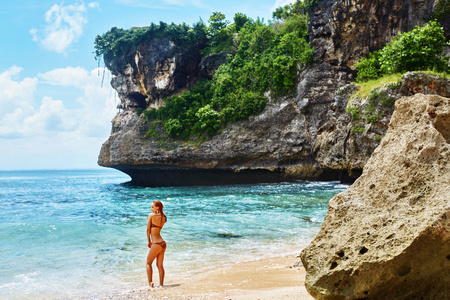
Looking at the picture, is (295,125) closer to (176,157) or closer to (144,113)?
(176,157)

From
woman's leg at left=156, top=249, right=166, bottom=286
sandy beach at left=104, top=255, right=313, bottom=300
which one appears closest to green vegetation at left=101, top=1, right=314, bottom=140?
sandy beach at left=104, top=255, right=313, bottom=300

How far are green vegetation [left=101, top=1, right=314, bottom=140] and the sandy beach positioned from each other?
55.7 feet

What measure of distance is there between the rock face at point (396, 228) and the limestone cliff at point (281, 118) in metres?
11.2

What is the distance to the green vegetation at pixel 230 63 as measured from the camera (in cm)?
2185

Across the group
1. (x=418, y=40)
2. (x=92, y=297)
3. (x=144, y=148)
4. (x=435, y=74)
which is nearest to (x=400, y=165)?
(x=92, y=297)

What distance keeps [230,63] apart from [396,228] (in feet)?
78.3

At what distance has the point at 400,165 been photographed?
308 centimetres

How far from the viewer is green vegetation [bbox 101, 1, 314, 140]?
21.8 m

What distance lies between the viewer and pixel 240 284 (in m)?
4.58

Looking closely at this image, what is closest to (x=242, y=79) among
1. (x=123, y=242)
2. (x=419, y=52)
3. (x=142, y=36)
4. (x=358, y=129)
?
(x=142, y=36)

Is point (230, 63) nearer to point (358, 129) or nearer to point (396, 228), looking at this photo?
point (358, 129)

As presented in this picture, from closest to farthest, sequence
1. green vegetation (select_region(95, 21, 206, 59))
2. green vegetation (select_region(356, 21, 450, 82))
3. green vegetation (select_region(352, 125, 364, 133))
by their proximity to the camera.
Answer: green vegetation (select_region(356, 21, 450, 82)), green vegetation (select_region(352, 125, 364, 133)), green vegetation (select_region(95, 21, 206, 59))

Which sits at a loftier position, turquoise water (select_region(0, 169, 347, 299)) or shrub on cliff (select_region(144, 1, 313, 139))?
shrub on cliff (select_region(144, 1, 313, 139))

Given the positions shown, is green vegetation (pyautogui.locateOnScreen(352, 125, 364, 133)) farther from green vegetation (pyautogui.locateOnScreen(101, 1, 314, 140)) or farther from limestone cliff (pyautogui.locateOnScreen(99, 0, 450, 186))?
green vegetation (pyautogui.locateOnScreen(101, 1, 314, 140))
